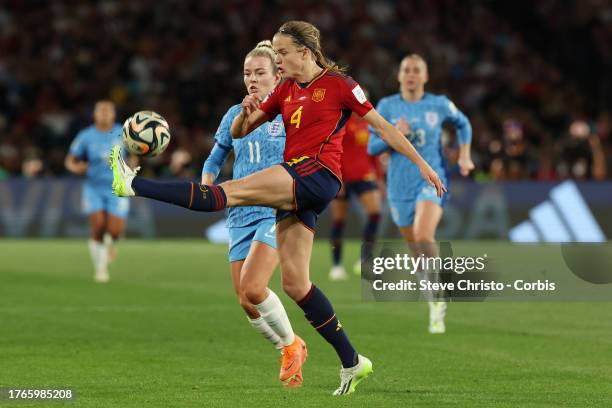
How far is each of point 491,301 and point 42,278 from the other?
6.15m

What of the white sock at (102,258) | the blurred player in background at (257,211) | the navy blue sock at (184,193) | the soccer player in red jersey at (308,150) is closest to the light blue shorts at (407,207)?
the blurred player in background at (257,211)

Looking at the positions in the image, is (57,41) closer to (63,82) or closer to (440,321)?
(63,82)

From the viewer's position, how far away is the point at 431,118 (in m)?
11.8

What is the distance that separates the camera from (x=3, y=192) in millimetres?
22906

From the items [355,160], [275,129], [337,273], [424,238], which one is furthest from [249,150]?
[355,160]

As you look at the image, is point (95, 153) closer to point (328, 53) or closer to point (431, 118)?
point (431, 118)

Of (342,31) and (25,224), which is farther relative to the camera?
(342,31)

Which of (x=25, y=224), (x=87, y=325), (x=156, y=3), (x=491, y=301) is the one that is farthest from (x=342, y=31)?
(x=87, y=325)

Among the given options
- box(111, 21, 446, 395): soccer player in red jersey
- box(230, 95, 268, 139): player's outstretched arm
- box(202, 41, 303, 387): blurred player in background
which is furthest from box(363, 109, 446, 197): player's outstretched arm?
box(202, 41, 303, 387): blurred player in background

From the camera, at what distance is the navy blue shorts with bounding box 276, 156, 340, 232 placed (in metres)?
7.53

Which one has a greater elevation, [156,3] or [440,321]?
[156,3]

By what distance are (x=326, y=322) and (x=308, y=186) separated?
36.5 inches

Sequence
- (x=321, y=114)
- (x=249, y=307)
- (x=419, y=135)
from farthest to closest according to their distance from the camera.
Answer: (x=419, y=135)
(x=249, y=307)
(x=321, y=114)

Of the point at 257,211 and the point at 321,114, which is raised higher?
the point at 321,114
